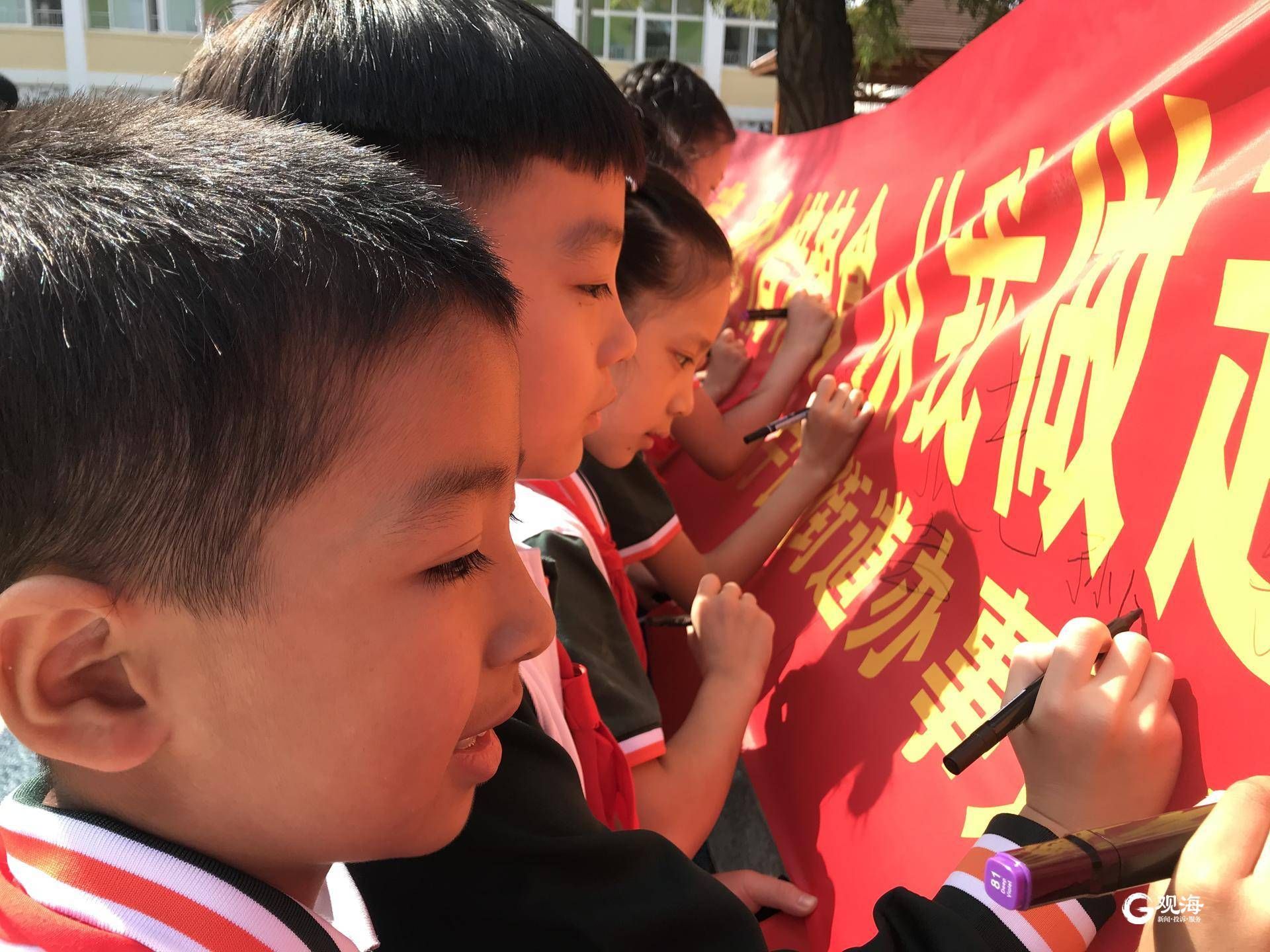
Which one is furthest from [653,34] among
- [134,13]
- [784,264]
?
[784,264]

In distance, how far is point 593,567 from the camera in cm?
116

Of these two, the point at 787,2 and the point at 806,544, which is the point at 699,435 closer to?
the point at 806,544

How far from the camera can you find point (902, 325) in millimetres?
1425

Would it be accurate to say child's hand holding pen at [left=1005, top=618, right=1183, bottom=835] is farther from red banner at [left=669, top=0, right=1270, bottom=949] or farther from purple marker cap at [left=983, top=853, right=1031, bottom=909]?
purple marker cap at [left=983, top=853, right=1031, bottom=909]

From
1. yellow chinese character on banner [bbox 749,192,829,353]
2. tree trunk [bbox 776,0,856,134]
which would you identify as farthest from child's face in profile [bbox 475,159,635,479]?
tree trunk [bbox 776,0,856,134]

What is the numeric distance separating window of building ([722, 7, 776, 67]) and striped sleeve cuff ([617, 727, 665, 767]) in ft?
57.3

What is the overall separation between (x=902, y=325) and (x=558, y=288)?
586 mm

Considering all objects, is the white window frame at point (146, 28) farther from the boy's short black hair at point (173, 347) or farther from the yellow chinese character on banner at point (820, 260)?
the boy's short black hair at point (173, 347)

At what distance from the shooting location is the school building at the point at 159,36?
51.9ft

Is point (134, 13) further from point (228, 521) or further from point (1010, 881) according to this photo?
point (1010, 881)

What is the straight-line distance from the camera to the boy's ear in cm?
50

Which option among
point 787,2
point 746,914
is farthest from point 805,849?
point 787,2

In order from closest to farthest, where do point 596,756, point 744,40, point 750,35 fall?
point 596,756 → point 750,35 → point 744,40
